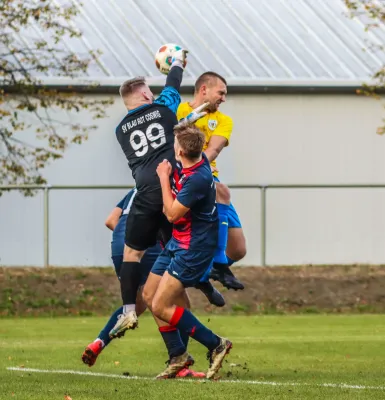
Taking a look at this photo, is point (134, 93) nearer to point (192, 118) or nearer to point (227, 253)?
point (192, 118)

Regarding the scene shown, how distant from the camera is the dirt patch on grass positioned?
775 inches

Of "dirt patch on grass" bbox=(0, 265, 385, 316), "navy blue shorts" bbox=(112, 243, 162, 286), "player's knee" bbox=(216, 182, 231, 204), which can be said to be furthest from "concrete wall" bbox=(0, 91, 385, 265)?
"navy blue shorts" bbox=(112, 243, 162, 286)

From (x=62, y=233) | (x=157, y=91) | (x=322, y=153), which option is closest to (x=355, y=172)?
(x=322, y=153)

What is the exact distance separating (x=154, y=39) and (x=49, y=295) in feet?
27.9

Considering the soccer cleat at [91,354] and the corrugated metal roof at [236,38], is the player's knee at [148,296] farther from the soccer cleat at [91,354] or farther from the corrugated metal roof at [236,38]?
the corrugated metal roof at [236,38]

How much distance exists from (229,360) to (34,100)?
40.9 feet

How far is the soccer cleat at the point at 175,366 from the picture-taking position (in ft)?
31.1

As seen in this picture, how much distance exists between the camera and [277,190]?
894 inches

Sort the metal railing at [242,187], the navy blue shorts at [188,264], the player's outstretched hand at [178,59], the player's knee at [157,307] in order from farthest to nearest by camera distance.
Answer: the metal railing at [242,187] < the player's outstretched hand at [178,59] < the player's knee at [157,307] < the navy blue shorts at [188,264]

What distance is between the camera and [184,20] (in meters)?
27.7

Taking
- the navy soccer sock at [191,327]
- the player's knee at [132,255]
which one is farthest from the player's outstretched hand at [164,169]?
the navy soccer sock at [191,327]

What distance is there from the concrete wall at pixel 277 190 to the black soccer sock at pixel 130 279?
37.8 feet

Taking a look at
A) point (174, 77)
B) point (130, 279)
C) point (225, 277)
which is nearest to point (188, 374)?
point (130, 279)

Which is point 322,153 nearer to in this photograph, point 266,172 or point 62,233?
point 266,172
